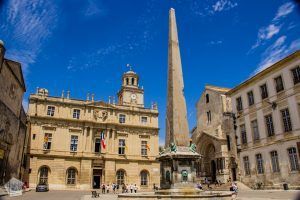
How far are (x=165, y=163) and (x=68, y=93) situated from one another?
30.3 m

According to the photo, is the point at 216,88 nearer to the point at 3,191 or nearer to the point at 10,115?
the point at 10,115

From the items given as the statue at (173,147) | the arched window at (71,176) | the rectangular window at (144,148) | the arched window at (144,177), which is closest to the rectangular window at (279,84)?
the statue at (173,147)

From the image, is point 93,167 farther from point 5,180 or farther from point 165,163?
point 165,163

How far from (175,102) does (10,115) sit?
1611 cm

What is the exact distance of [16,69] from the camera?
22641 millimetres

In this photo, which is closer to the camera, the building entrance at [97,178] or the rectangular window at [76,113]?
the building entrance at [97,178]

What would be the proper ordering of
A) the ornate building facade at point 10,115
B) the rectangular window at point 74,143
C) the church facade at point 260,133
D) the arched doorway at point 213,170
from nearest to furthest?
the ornate building facade at point 10,115
the church facade at point 260,133
the arched doorway at point 213,170
the rectangular window at point 74,143

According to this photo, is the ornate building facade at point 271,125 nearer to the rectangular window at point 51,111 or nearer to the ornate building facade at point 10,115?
the ornate building facade at point 10,115

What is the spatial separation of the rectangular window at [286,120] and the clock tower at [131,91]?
30.2 meters

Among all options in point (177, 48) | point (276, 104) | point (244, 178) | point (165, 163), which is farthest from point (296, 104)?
point (165, 163)

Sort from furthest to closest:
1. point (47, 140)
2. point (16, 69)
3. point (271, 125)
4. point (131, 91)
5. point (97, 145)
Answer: point (131, 91) → point (97, 145) → point (47, 140) → point (271, 125) → point (16, 69)

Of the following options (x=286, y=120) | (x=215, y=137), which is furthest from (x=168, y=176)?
(x=215, y=137)

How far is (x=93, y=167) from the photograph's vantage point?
119 feet

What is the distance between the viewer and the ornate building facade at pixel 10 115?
19.9 meters
